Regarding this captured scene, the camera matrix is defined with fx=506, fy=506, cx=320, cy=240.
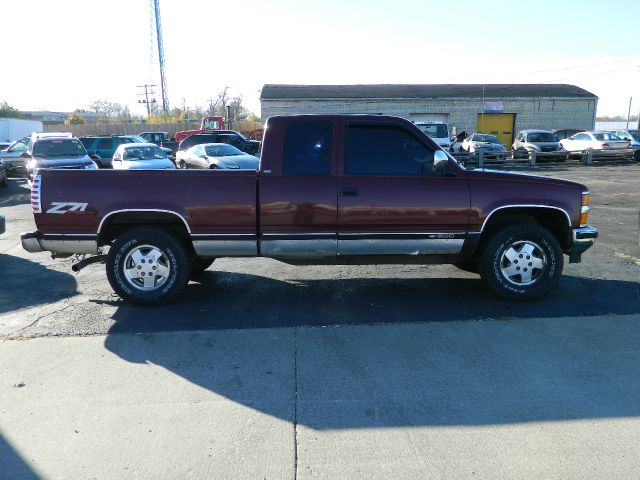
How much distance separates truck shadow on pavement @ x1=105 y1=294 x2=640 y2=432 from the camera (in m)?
3.39

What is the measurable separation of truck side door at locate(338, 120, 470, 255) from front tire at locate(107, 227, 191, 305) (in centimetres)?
175

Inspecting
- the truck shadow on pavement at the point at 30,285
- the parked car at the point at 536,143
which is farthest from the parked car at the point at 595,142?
the truck shadow on pavement at the point at 30,285

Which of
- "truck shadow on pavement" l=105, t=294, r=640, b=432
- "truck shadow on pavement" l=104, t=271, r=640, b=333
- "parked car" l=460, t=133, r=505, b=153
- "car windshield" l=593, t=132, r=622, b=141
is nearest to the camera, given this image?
"truck shadow on pavement" l=105, t=294, r=640, b=432

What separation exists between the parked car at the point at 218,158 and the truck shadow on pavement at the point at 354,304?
34.2 feet

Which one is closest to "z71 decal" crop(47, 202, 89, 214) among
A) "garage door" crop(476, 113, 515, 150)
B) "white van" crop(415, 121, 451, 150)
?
"white van" crop(415, 121, 451, 150)

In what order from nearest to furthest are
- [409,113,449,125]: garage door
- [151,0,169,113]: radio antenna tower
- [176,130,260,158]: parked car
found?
[176,130,260,158]: parked car → [409,113,449,125]: garage door → [151,0,169,113]: radio antenna tower

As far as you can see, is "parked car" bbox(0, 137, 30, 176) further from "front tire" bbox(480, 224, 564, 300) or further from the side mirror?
"front tire" bbox(480, 224, 564, 300)

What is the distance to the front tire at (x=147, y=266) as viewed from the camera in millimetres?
5328

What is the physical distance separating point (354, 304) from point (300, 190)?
4.44ft

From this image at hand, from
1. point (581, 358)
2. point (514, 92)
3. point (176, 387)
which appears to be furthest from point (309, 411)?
point (514, 92)

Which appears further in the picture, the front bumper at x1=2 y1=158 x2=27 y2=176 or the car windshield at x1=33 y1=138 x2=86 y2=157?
the front bumper at x1=2 y1=158 x2=27 y2=176

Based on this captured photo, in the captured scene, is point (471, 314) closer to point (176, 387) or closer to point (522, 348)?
point (522, 348)

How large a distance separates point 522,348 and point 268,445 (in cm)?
241

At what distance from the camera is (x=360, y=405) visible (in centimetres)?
346
